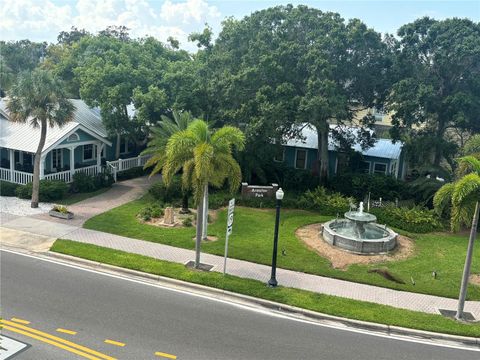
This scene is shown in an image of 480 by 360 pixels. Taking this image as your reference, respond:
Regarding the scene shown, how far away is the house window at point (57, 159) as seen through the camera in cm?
3036

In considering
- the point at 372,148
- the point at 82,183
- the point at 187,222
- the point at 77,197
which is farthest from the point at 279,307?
the point at 372,148

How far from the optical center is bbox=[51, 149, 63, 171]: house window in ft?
99.6

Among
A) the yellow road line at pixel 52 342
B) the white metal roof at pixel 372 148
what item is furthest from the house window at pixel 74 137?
the yellow road line at pixel 52 342

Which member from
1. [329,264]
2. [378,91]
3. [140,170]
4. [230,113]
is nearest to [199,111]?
[230,113]

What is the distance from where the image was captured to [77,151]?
31.8 meters

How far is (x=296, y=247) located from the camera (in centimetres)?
1984

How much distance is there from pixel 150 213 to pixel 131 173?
10.0m

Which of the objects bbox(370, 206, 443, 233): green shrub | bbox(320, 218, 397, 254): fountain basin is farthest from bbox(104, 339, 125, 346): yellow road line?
bbox(370, 206, 443, 233): green shrub

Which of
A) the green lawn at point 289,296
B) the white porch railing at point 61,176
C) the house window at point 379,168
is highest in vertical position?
the house window at point 379,168

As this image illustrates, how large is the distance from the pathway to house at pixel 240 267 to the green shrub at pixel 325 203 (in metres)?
8.79

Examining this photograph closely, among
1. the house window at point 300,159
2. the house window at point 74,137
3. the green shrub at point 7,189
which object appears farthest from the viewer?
the house window at point 300,159

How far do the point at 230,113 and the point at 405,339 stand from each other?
17142mm

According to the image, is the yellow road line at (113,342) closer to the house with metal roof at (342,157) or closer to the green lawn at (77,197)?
the green lawn at (77,197)

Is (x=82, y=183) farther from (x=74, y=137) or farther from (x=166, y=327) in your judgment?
(x=166, y=327)
